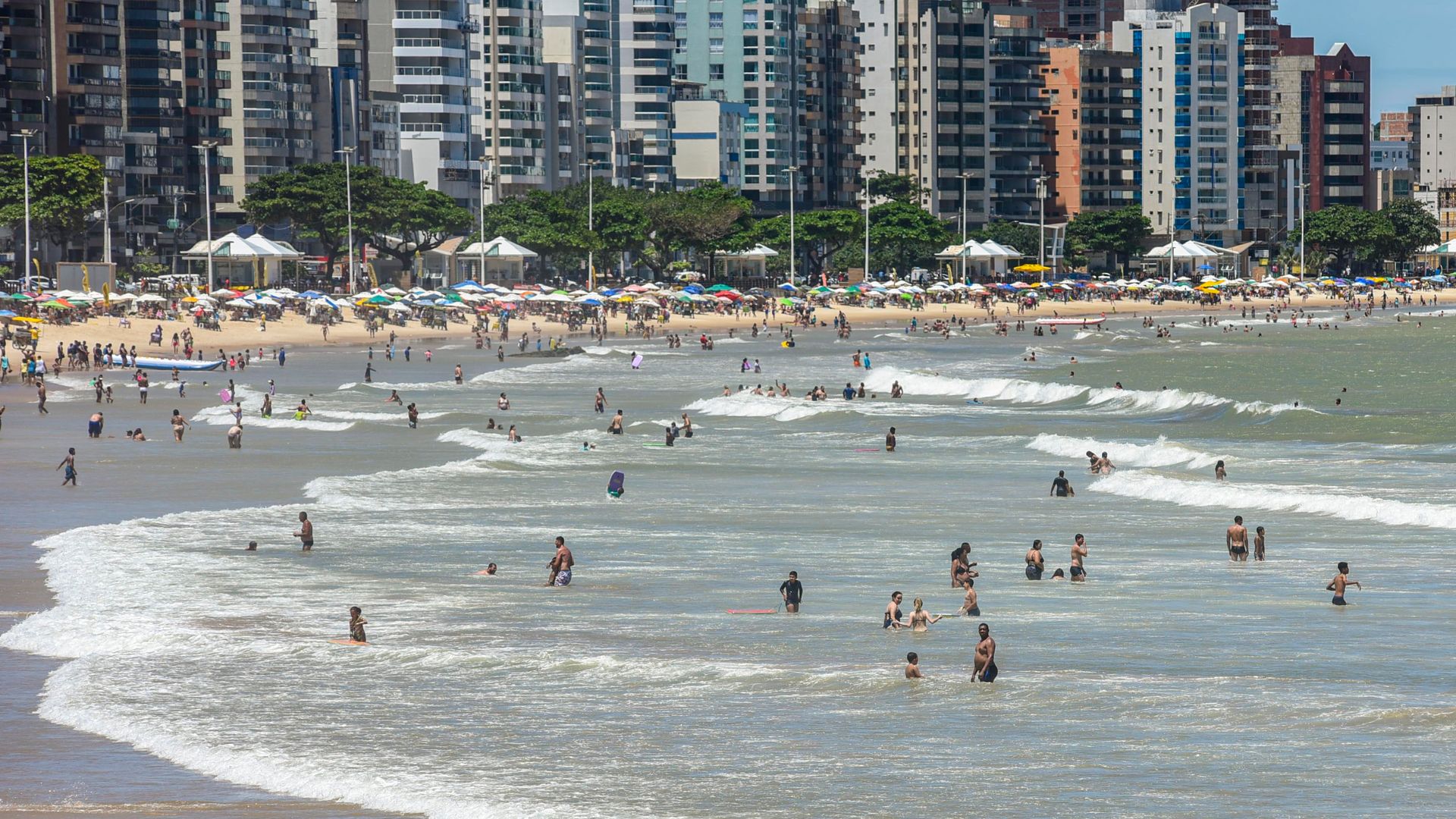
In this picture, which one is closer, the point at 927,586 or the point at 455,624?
the point at 455,624

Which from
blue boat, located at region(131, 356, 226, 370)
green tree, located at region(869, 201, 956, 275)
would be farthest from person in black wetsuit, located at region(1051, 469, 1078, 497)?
green tree, located at region(869, 201, 956, 275)

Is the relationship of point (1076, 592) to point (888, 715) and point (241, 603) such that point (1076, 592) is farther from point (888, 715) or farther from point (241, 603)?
point (241, 603)

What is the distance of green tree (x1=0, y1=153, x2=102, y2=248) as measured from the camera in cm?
12638

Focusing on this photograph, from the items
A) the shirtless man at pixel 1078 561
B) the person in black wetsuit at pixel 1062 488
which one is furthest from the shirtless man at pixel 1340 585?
the person in black wetsuit at pixel 1062 488

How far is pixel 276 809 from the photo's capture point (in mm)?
20125

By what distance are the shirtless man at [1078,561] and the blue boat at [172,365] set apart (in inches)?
2453

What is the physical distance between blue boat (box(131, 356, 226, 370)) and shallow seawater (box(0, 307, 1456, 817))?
28150 millimetres

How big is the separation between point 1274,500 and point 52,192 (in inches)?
4017

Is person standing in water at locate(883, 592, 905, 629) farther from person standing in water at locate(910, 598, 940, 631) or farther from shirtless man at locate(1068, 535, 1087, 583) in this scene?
shirtless man at locate(1068, 535, 1087, 583)

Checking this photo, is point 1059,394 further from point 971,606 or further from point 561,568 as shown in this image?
point 971,606

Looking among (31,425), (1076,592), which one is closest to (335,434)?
(31,425)

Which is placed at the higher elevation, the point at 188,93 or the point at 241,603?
the point at 188,93

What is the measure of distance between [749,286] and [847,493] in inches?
5004

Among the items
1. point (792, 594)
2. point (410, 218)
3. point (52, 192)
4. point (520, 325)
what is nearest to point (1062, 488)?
point (792, 594)
